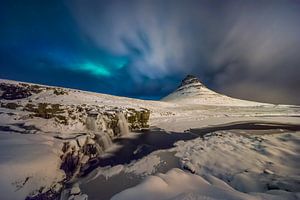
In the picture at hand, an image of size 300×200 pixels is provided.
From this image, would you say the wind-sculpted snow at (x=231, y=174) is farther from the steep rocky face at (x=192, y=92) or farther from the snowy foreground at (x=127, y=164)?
the steep rocky face at (x=192, y=92)

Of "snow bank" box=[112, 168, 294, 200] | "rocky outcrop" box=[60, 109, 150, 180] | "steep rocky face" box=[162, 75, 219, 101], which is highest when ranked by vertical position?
"steep rocky face" box=[162, 75, 219, 101]

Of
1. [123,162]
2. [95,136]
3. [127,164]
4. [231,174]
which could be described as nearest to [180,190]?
[231,174]

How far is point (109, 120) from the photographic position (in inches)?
794

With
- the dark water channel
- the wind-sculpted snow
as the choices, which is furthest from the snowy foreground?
the dark water channel

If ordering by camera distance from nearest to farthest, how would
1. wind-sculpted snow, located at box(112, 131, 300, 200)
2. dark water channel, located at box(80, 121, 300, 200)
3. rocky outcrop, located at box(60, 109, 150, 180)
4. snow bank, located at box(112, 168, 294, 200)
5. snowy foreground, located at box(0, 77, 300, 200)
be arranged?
1. snow bank, located at box(112, 168, 294, 200)
2. wind-sculpted snow, located at box(112, 131, 300, 200)
3. snowy foreground, located at box(0, 77, 300, 200)
4. dark water channel, located at box(80, 121, 300, 200)
5. rocky outcrop, located at box(60, 109, 150, 180)

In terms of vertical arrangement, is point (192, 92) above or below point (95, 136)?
above

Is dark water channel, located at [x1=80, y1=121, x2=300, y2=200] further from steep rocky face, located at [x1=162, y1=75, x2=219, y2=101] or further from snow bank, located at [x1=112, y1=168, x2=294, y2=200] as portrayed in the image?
steep rocky face, located at [x1=162, y1=75, x2=219, y2=101]

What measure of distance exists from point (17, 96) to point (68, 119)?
40.6ft

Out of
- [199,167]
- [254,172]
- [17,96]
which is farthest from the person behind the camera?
[17,96]

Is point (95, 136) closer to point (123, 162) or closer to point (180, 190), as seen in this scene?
point (123, 162)

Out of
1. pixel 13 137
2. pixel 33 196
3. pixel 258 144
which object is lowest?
pixel 33 196

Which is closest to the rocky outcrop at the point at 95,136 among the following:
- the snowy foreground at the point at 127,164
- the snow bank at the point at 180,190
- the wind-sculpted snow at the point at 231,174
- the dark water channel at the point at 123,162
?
the snowy foreground at the point at 127,164

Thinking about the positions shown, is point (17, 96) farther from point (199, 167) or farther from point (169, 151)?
point (199, 167)

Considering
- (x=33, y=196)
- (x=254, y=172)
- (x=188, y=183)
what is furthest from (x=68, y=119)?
(x=254, y=172)
